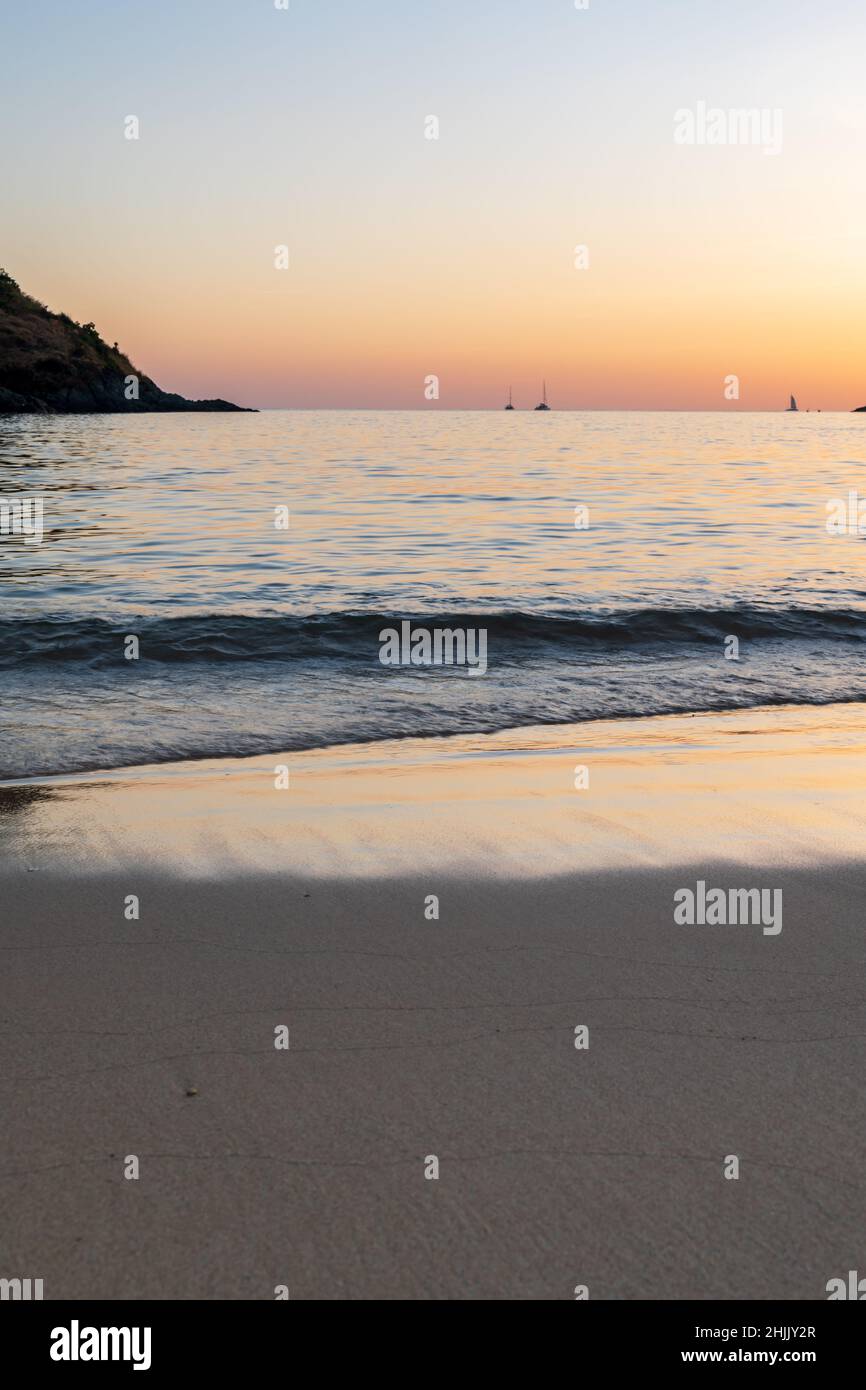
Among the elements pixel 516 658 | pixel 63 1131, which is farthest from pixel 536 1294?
pixel 516 658

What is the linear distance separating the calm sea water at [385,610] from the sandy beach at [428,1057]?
2.76 metres

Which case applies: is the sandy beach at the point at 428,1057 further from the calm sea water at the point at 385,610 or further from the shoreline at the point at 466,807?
the calm sea water at the point at 385,610

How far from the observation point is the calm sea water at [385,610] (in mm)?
8500

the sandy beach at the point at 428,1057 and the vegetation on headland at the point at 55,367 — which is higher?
the vegetation on headland at the point at 55,367

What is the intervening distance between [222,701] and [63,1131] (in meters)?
6.31

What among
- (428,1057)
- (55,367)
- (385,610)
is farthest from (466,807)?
(55,367)

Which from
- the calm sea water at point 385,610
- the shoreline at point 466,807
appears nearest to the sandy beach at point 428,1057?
the shoreline at point 466,807

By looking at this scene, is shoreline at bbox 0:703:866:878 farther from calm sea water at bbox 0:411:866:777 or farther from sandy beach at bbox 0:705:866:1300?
calm sea water at bbox 0:411:866:777

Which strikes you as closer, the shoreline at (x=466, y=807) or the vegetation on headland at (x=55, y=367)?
the shoreline at (x=466, y=807)

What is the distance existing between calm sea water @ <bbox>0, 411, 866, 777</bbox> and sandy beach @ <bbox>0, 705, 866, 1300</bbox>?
109 inches

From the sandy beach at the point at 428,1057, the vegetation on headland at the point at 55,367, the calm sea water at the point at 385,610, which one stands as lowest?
the sandy beach at the point at 428,1057

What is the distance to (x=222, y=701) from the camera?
351 inches

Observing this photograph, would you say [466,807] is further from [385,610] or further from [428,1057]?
[385,610]
